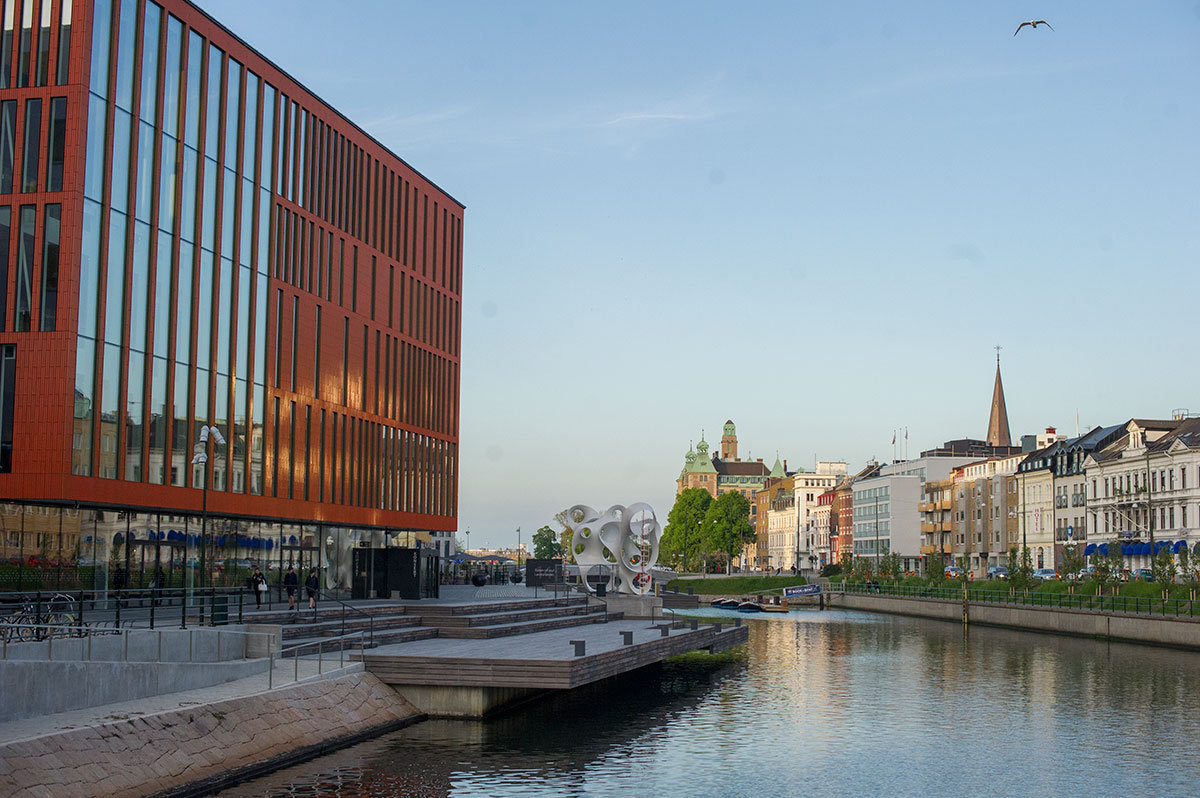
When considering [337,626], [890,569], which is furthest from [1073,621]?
[890,569]

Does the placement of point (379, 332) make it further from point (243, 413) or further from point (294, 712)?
point (294, 712)

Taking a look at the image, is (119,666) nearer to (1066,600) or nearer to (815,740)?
(815,740)

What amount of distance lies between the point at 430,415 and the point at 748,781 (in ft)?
145

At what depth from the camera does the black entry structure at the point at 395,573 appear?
48719 mm

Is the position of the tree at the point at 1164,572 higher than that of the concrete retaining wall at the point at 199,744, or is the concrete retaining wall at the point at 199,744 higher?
the tree at the point at 1164,572

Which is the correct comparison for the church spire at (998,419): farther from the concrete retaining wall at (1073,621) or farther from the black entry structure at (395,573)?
the black entry structure at (395,573)

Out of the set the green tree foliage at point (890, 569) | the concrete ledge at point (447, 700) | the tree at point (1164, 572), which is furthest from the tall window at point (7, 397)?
the green tree foliage at point (890, 569)

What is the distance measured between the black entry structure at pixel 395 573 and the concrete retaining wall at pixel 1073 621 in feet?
115

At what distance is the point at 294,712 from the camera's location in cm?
2692

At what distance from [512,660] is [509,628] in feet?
35.5

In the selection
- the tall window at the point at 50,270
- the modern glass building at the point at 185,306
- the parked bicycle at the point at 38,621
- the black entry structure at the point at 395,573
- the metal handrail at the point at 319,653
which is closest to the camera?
the parked bicycle at the point at 38,621

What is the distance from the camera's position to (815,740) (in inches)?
1236

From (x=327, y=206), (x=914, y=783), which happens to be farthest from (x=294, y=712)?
(x=327, y=206)

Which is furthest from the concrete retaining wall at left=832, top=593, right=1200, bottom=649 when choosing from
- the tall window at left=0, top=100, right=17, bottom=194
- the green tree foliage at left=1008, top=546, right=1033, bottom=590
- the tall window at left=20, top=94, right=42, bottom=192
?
the tall window at left=0, top=100, right=17, bottom=194
